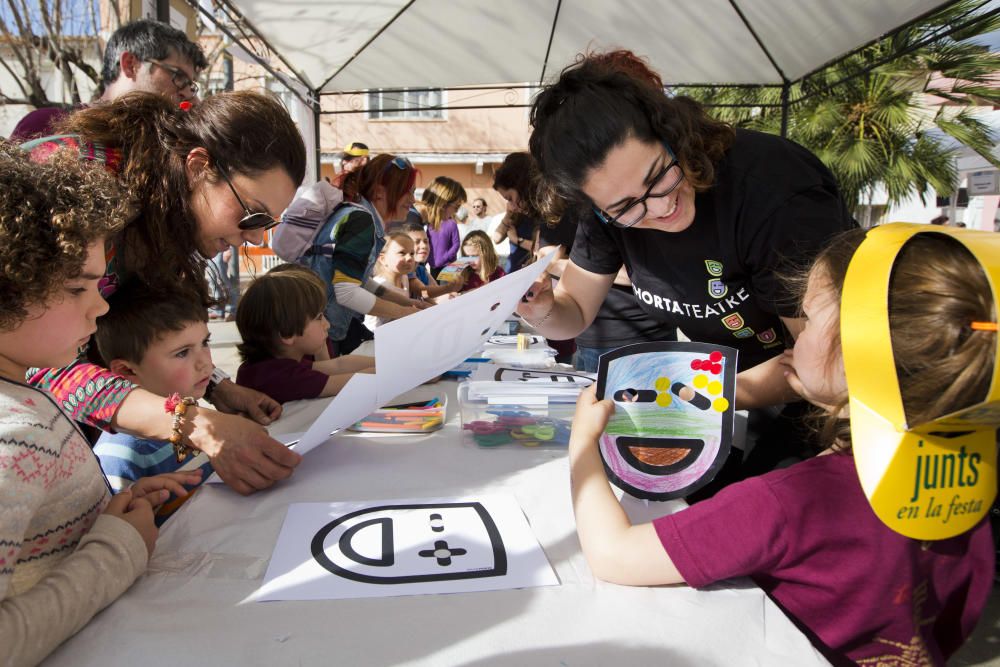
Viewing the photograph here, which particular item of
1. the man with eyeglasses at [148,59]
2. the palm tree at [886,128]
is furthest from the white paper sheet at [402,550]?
the palm tree at [886,128]

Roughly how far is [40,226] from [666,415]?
2.73 feet

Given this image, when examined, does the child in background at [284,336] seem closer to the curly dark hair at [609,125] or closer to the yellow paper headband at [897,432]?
the curly dark hair at [609,125]

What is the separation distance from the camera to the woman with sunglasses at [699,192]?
122cm

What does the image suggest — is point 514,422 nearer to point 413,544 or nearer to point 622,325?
point 413,544

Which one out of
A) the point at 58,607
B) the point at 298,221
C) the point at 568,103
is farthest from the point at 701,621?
the point at 298,221

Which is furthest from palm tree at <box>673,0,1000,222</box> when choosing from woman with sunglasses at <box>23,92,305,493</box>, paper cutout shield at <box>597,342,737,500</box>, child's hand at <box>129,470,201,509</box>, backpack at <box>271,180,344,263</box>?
child's hand at <box>129,470,201,509</box>

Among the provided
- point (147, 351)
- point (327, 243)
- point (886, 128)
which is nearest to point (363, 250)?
point (327, 243)

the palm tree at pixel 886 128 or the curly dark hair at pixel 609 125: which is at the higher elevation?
the palm tree at pixel 886 128

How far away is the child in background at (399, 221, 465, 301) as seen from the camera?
4.18 m

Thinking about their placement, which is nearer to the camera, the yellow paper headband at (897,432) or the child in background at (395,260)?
the yellow paper headband at (897,432)

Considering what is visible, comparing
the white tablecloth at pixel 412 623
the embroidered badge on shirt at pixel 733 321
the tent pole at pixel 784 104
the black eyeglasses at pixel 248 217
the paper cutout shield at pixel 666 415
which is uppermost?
the tent pole at pixel 784 104

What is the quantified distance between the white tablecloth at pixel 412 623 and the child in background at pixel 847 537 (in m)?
0.05

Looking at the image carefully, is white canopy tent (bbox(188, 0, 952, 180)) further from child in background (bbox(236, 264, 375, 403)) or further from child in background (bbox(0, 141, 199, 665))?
child in background (bbox(0, 141, 199, 665))

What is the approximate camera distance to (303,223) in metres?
2.69
